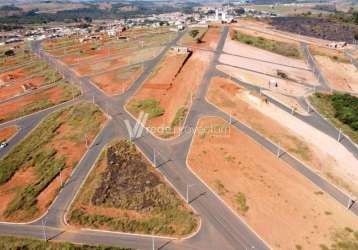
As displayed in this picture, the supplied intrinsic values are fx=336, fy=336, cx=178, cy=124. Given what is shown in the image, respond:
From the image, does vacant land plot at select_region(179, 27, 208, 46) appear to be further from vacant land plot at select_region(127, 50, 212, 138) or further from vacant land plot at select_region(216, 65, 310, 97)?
vacant land plot at select_region(216, 65, 310, 97)

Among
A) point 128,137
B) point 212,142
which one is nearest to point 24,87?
point 128,137

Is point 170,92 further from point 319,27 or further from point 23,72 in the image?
point 319,27

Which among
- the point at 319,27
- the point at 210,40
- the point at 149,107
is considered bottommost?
the point at 149,107

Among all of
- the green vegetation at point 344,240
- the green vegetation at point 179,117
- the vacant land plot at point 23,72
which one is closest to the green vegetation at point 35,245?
the green vegetation at point 344,240

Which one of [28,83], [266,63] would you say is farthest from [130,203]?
[266,63]

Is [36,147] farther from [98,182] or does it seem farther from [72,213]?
[72,213]

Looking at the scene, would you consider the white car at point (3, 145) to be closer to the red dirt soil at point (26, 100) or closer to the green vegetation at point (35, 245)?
the red dirt soil at point (26, 100)
